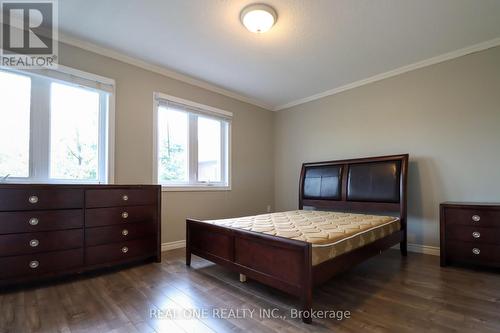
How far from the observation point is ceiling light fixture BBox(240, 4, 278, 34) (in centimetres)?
214

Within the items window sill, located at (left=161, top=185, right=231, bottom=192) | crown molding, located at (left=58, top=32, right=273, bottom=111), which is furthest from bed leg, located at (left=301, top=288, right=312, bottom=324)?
crown molding, located at (left=58, top=32, right=273, bottom=111)

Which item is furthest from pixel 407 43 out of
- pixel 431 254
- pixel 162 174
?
pixel 162 174

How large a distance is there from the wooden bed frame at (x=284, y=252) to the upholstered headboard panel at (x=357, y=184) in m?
0.01

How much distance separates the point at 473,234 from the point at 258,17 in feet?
9.84

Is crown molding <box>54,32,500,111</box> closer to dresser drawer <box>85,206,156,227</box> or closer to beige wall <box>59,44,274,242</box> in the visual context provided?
beige wall <box>59,44,274,242</box>

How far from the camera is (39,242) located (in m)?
2.06

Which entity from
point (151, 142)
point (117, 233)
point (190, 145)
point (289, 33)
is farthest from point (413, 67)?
point (117, 233)

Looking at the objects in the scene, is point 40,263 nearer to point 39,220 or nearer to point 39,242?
point 39,242

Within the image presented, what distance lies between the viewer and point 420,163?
320 cm

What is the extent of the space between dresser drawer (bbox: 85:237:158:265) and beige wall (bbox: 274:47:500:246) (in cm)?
299

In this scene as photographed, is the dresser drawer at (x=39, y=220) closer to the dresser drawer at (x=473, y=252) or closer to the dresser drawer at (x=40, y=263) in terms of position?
the dresser drawer at (x=40, y=263)

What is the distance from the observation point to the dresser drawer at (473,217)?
93.7 inches

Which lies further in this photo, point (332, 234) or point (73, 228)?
point (73, 228)

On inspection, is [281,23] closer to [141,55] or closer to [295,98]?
[141,55]
